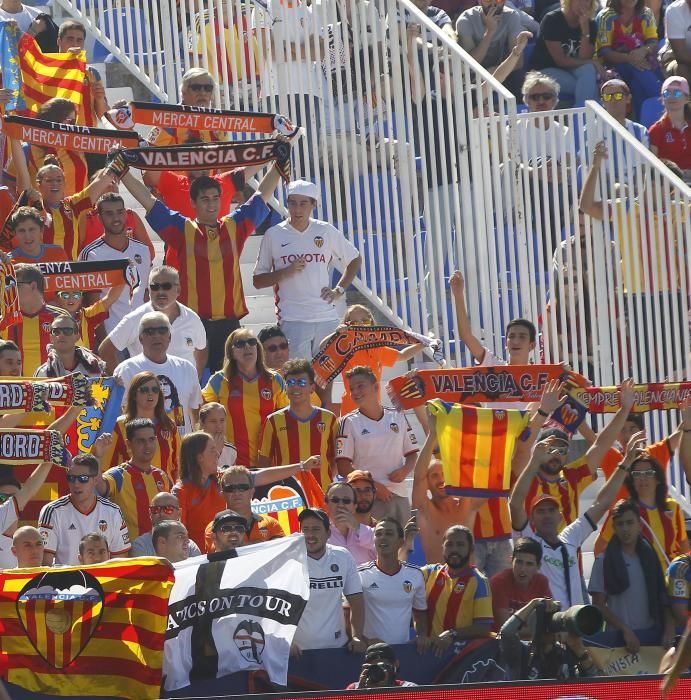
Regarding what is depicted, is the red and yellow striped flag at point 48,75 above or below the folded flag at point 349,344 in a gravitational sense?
above

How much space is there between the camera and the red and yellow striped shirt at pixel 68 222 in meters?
13.6

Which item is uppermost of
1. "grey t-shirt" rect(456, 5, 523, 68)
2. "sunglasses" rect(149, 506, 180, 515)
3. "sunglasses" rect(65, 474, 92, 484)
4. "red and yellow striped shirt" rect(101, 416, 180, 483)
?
"grey t-shirt" rect(456, 5, 523, 68)

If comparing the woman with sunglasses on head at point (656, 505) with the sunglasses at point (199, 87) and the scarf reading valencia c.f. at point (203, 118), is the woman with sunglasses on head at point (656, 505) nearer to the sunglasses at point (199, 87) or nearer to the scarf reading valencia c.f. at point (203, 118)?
the scarf reading valencia c.f. at point (203, 118)

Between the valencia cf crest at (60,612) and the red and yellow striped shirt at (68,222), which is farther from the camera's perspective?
the red and yellow striped shirt at (68,222)

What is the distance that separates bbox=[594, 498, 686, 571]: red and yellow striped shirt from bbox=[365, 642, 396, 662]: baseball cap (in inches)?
87.0

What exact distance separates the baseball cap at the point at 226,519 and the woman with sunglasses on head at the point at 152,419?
1101 millimetres

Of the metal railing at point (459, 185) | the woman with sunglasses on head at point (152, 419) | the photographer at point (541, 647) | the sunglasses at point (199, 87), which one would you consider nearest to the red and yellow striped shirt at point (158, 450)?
the woman with sunglasses on head at point (152, 419)

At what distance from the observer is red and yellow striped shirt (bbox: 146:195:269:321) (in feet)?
43.4

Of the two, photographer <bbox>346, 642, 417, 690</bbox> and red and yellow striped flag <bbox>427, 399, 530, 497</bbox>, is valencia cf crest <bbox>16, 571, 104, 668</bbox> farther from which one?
red and yellow striped flag <bbox>427, 399, 530, 497</bbox>

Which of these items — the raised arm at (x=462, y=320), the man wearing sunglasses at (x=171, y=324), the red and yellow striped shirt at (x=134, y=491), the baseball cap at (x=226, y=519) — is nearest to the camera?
the baseball cap at (x=226, y=519)

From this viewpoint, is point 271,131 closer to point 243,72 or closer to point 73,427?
point 243,72

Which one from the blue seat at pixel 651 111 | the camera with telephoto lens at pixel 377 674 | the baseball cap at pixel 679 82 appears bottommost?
the camera with telephoto lens at pixel 377 674

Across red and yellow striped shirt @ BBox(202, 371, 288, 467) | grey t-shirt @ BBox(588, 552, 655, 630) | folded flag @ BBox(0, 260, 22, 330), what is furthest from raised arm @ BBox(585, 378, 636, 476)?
folded flag @ BBox(0, 260, 22, 330)

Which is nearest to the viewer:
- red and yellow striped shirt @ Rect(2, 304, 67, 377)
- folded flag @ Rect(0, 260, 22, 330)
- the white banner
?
the white banner
